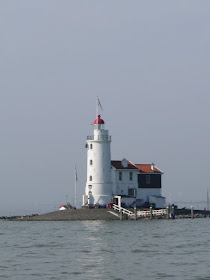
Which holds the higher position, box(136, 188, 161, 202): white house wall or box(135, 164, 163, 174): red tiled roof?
box(135, 164, 163, 174): red tiled roof

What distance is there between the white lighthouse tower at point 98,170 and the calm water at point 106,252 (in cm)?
1524

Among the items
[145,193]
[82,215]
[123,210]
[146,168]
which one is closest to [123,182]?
[145,193]

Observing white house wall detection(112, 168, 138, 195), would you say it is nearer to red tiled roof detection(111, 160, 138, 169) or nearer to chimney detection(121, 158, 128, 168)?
red tiled roof detection(111, 160, 138, 169)

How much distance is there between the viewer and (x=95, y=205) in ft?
321

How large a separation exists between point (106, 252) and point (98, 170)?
44941 millimetres

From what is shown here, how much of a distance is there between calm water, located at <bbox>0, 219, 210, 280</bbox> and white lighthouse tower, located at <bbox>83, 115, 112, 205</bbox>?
1524 centimetres

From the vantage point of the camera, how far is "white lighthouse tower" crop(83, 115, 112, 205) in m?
99.3

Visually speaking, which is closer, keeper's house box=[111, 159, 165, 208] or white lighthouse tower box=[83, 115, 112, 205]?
white lighthouse tower box=[83, 115, 112, 205]

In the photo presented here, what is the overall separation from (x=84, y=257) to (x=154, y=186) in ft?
184

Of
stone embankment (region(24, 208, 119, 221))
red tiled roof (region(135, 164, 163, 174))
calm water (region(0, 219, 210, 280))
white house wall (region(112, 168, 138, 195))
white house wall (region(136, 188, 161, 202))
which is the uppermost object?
red tiled roof (region(135, 164, 163, 174))

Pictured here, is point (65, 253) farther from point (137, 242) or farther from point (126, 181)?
point (126, 181)

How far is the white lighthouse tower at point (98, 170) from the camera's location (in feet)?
326

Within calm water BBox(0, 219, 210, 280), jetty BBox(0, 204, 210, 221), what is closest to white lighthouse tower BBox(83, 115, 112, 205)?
jetty BBox(0, 204, 210, 221)

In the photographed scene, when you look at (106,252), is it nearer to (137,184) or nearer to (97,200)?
(97,200)
